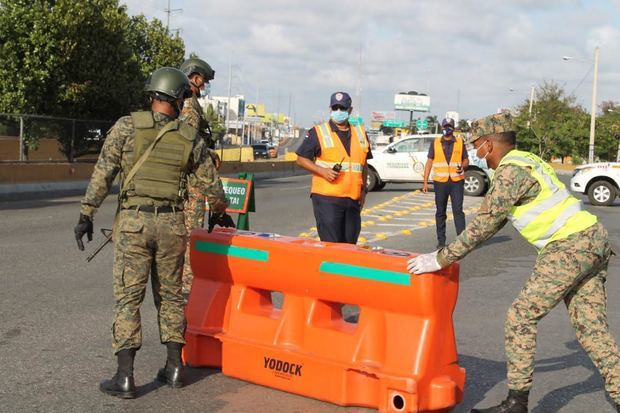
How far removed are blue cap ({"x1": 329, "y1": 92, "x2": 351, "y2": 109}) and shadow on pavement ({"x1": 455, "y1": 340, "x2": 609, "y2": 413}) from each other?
2.18m

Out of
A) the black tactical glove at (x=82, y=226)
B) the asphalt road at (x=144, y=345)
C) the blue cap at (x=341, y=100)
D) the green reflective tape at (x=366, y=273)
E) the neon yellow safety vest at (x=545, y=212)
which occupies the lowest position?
the asphalt road at (x=144, y=345)

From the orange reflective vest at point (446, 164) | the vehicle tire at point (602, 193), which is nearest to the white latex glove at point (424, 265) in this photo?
the orange reflective vest at point (446, 164)

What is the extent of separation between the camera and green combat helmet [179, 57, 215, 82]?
6.99 m

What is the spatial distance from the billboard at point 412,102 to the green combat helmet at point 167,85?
128m

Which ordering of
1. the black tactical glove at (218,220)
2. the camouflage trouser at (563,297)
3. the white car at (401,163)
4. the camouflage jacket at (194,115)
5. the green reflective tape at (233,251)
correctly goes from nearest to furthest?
the camouflage trouser at (563,297) < the green reflective tape at (233,251) < the black tactical glove at (218,220) < the camouflage jacket at (194,115) < the white car at (401,163)

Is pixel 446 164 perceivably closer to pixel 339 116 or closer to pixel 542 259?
pixel 339 116

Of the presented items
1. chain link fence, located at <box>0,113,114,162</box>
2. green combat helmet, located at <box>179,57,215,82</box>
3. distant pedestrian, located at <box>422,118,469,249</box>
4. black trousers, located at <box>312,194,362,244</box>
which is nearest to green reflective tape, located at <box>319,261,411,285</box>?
black trousers, located at <box>312,194,362,244</box>

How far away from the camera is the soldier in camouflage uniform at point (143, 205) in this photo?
16.1 ft

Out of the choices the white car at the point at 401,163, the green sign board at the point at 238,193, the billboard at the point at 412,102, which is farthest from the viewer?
the billboard at the point at 412,102

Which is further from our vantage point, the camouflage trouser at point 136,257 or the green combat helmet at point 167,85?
the green combat helmet at point 167,85

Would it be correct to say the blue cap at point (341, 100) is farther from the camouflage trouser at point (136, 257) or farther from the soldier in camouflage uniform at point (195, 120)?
the camouflage trouser at point (136, 257)

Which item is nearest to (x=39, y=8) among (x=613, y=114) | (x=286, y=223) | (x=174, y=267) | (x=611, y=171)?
(x=286, y=223)

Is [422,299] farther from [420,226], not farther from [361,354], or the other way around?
[420,226]

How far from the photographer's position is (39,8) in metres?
26.0
